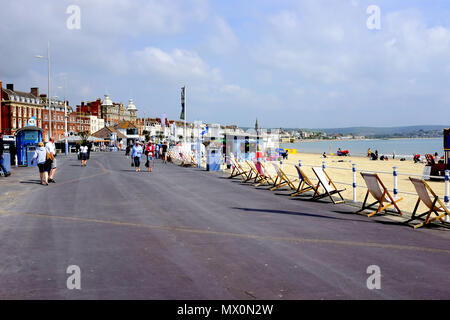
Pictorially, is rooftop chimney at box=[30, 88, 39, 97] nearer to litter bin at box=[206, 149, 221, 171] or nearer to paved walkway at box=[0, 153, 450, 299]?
litter bin at box=[206, 149, 221, 171]

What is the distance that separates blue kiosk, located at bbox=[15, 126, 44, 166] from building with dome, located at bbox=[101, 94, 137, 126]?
130 meters

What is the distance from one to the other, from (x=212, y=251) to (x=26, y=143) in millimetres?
25900

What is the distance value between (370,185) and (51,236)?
7.11 meters

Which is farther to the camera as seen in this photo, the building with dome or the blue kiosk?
the building with dome

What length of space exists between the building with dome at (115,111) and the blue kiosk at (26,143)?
12964cm

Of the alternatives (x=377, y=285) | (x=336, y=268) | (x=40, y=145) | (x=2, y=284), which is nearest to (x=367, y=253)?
(x=336, y=268)

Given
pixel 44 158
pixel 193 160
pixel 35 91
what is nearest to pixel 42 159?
Answer: pixel 44 158

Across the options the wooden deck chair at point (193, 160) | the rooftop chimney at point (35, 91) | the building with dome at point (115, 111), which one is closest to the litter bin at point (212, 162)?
the wooden deck chair at point (193, 160)

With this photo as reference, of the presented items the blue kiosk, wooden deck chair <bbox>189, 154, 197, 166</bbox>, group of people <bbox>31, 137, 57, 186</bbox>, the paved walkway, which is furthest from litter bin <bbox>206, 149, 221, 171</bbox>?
the paved walkway

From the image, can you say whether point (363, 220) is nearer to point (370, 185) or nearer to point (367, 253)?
point (370, 185)

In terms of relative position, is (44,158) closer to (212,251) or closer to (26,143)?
(212,251)

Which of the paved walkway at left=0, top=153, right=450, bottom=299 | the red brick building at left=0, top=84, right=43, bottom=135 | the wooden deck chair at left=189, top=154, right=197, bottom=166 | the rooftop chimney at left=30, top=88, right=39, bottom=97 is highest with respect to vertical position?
the rooftop chimney at left=30, top=88, right=39, bottom=97

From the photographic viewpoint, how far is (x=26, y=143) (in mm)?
28750

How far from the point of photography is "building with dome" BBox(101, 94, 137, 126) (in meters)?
158
